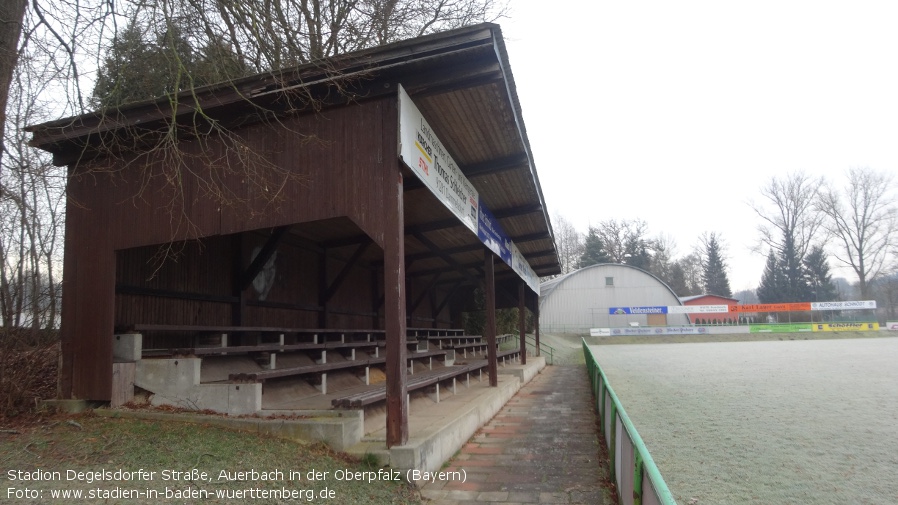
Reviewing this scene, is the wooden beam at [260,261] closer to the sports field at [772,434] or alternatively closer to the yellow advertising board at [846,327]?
the sports field at [772,434]

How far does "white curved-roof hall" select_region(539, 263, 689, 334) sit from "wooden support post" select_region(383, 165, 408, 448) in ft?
141

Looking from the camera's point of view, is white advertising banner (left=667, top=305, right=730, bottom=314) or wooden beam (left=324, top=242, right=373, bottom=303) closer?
wooden beam (left=324, top=242, right=373, bottom=303)

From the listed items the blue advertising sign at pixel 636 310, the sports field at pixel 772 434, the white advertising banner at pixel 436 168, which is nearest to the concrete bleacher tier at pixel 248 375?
the white advertising banner at pixel 436 168

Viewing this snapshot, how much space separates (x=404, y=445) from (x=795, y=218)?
6990cm

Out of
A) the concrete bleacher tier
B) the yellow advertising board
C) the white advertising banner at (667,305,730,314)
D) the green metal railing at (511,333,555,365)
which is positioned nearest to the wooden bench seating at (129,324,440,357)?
the concrete bleacher tier

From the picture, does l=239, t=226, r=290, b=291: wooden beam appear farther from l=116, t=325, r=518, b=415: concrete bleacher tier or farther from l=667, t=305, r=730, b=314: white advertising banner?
l=667, t=305, r=730, b=314: white advertising banner

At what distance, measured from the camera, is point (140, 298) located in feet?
22.3

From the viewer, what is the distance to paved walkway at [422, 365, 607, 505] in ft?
16.0

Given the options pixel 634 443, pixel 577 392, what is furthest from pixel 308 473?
pixel 577 392

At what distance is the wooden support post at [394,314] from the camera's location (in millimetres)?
5070

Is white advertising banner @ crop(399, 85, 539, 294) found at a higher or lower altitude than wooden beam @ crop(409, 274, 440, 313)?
higher

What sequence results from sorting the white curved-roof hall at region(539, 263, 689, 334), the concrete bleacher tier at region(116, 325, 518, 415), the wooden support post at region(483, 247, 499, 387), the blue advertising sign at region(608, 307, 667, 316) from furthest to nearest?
the white curved-roof hall at region(539, 263, 689, 334)
the blue advertising sign at region(608, 307, 667, 316)
the wooden support post at region(483, 247, 499, 387)
the concrete bleacher tier at region(116, 325, 518, 415)

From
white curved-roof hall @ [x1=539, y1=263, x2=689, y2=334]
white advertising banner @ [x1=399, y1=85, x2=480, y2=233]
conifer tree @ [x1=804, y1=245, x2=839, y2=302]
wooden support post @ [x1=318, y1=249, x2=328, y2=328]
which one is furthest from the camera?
conifer tree @ [x1=804, y1=245, x2=839, y2=302]

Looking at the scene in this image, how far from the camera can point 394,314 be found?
521 cm
